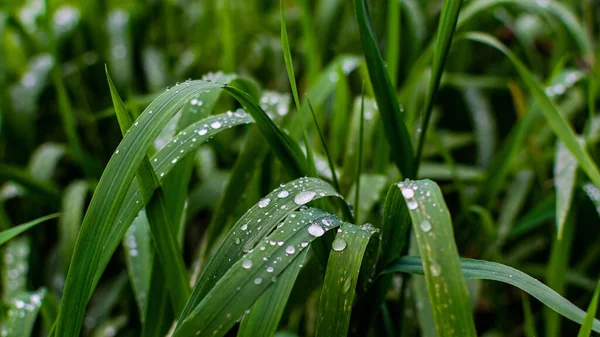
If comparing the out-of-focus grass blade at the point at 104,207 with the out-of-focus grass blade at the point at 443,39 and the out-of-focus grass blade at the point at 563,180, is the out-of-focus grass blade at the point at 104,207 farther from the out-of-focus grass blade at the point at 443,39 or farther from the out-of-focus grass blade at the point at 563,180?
the out-of-focus grass blade at the point at 563,180

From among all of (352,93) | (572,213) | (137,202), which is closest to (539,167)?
(572,213)

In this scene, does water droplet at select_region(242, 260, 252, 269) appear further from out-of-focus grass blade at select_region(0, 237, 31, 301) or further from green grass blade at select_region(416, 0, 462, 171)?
out-of-focus grass blade at select_region(0, 237, 31, 301)

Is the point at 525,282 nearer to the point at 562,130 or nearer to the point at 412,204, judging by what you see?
the point at 412,204

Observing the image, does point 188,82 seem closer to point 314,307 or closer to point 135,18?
point 314,307

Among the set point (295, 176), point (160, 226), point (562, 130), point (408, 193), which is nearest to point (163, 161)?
point (160, 226)

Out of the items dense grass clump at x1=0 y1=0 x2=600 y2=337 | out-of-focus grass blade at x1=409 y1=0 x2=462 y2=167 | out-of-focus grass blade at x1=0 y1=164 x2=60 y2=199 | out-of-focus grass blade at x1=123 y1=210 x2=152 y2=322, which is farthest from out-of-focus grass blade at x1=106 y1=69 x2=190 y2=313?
out-of-focus grass blade at x1=0 y1=164 x2=60 y2=199

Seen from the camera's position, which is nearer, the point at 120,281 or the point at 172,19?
the point at 120,281
